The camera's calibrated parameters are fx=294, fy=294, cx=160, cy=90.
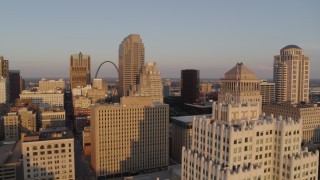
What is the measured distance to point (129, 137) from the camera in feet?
579

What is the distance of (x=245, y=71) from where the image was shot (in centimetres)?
17000

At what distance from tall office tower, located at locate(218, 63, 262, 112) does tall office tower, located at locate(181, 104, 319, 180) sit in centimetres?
8749

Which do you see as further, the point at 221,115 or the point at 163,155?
the point at 163,155

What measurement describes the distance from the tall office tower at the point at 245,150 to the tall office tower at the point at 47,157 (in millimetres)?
80241

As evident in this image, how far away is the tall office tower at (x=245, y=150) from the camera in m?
67.4

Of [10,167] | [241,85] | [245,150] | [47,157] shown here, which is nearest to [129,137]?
[47,157]

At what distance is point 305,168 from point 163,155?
395ft

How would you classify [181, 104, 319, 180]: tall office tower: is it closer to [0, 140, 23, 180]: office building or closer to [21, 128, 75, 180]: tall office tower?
[21, 128, 75, 180]: tall office tower

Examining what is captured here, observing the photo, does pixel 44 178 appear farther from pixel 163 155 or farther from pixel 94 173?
pixel 163 155

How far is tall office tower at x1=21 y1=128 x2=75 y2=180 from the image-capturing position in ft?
443

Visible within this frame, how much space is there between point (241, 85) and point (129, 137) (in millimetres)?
72554

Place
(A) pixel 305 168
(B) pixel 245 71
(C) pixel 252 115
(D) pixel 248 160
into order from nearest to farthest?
(D) pixel 248 160 → (A) pixel 305 168 → (C) pixel 252 115 → (B) pixel 245 71

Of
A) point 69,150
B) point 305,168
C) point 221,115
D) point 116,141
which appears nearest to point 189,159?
point 221,115

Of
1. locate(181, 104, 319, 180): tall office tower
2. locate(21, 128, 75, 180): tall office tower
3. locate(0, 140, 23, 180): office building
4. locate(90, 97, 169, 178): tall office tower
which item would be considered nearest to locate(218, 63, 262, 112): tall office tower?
locate(90, 97, 169, 178): tall office tower
